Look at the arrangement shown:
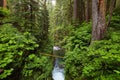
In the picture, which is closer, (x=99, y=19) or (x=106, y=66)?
(x=106, y=66)

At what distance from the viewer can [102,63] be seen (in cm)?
457

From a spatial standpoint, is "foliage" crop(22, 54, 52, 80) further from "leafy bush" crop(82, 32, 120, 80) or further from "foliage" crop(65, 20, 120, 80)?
"leafy bush" crop(82, 32, 120, 80)

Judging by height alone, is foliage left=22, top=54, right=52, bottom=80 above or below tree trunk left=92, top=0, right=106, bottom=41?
below

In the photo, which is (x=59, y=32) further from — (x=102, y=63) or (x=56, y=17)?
(x=102, y=63)

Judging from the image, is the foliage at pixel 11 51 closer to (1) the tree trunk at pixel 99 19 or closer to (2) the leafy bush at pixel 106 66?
(2) the leafy bush at pixel 106 66

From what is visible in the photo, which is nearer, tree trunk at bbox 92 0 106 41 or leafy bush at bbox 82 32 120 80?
leafy bush at bbox 82 32 120 80

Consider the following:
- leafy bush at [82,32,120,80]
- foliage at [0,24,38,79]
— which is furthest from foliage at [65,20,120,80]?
foliage at [0,24,38,79]

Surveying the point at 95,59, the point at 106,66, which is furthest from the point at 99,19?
the point at 106,66

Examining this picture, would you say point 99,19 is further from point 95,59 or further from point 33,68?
point 33,68

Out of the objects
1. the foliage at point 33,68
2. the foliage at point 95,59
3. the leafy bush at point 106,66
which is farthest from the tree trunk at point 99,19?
the foliage at point 33,68

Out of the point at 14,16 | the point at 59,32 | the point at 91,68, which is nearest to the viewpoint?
the point at 91,68

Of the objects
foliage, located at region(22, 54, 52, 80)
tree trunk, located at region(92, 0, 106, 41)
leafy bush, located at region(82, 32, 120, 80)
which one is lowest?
foliage, located at region(22, 54, 52, 80)

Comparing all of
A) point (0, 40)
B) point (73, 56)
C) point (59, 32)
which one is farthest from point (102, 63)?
point (59, 32)

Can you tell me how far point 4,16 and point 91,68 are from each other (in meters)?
7.53
